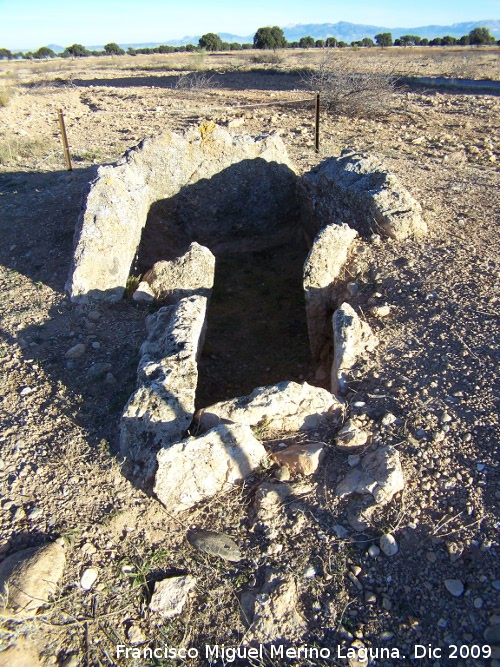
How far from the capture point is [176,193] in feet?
21.4

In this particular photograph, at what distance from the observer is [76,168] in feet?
27.6

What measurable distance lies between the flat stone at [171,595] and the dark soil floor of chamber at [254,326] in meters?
1.86

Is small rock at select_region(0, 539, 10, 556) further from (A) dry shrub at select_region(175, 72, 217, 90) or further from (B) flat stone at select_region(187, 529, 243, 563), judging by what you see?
(A) dry shrub at select_region(175, 72, 217, 90)

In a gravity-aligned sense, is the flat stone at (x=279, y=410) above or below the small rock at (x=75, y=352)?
above

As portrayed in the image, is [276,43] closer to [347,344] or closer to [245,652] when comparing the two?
[347,344]

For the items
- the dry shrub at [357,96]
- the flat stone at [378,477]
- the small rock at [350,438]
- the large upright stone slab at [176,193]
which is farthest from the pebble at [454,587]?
the dry shrub at [357,96]

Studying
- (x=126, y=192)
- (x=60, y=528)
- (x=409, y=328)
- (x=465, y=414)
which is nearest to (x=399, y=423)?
(x=465, y=414)

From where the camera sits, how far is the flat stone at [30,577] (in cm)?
246

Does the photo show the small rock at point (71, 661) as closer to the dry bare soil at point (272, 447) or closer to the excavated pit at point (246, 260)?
the dry bare soil at point (272, 447)

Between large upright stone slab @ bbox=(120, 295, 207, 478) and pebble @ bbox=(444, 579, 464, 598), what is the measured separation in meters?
1.65

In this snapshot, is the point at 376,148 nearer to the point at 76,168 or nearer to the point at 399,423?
the point at 76,168

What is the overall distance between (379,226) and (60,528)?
4.14m

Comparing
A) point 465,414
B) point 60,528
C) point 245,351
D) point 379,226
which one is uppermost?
point 379,226

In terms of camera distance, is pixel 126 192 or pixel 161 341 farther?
pixel 126 192
